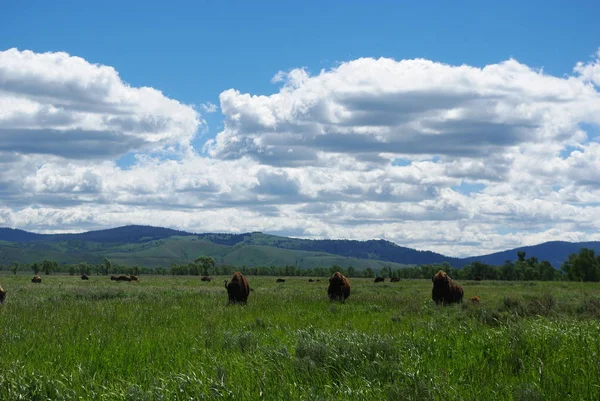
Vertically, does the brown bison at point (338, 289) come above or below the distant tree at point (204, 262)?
above

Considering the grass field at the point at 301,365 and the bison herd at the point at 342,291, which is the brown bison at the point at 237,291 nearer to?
the bison herd at the point at 342,291

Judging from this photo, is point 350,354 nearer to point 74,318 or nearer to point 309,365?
point 309,365

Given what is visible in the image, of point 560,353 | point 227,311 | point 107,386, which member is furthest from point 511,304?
point 107,386

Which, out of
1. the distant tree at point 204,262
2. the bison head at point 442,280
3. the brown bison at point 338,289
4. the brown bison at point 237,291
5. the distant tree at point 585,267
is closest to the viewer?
the brown bison at point 237,291

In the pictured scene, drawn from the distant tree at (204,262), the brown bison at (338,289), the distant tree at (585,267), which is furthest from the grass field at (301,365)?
the distant tree at (204,262)

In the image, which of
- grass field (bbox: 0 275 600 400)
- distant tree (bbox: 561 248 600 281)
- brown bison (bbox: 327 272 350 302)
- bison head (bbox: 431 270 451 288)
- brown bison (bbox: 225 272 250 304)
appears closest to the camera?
grass field (bbox: 0 275 600 400)

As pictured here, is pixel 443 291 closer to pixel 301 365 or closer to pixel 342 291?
pixel 342 291

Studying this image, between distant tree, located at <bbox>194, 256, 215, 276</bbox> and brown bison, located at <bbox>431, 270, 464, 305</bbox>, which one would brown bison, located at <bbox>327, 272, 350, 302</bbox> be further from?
distant tree, located at <bbox>194, 256, 215, 276</bbox>

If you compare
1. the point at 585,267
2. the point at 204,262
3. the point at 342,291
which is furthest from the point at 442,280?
the point at 204,262

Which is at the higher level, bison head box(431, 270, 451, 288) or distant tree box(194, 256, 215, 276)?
bison head box(431, 270, 451, 288)

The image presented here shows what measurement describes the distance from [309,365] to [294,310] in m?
11.1

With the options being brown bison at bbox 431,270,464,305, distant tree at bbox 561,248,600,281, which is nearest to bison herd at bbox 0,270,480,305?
brown bison at bbox 431,270,464,305

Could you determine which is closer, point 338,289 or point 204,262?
point 338,289

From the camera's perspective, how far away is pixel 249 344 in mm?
9758
